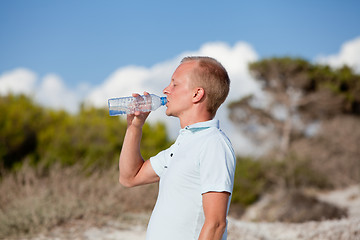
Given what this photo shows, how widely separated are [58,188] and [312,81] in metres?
21.6

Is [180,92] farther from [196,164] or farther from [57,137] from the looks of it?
[57,137]

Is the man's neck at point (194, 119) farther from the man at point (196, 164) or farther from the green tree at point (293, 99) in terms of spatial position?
the green tree at point (293, 99)

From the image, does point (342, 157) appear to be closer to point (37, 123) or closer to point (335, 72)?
point (335, 72)

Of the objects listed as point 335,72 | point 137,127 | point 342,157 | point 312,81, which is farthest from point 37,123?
point 335,72

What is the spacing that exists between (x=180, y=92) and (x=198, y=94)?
0.10 m

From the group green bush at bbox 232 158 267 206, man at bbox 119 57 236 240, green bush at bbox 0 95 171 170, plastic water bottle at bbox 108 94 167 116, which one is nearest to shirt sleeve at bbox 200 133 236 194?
man at bbox 119 57 236 240

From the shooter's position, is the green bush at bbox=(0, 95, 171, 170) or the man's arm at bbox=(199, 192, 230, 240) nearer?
the man's arm at bbox=(199, 192, 230, 240)

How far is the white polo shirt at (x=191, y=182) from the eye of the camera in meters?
1.79

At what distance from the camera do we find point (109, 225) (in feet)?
18.5

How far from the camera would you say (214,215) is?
67.5 inches

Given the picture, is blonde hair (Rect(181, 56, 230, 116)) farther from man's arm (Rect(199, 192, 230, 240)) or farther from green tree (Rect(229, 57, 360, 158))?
green tree (Rect(229, 57, 360, 158))

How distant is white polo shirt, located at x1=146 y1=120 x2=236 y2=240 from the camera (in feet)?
5.86

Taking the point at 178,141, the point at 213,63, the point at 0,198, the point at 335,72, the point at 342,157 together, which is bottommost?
the point at 342,157

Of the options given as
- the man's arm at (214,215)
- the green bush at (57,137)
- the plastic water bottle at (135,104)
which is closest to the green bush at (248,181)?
the green bush at (57,137)
